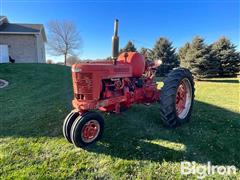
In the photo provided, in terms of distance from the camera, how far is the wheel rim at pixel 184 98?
4.41 meters

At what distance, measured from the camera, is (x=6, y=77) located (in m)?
10.3

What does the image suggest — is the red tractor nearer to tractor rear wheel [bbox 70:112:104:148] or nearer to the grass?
tractor rear wheel [bbox 70:112:104:148]

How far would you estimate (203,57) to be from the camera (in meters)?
16.8

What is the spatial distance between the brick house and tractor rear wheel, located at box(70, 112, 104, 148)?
15.9 meters

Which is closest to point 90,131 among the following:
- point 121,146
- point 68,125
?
point 68,125

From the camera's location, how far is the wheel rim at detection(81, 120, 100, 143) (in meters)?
3.23

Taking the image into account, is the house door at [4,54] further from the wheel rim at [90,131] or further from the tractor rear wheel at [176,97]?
the tractor rear wheel at [176,97]

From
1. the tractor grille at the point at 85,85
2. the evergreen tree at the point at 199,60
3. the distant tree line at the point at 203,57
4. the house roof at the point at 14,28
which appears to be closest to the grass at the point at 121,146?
the tractor grille at the point at 85,85

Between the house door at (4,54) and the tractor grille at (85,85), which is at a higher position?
the house door at (4,54)

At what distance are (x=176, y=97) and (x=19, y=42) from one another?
1720 centimetres

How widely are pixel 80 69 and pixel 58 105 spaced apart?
9.76 feet

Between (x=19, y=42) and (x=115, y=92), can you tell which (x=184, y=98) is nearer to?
(x=115, y=92)

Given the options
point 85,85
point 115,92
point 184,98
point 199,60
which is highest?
point 199,60

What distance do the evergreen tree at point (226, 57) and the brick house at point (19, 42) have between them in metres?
17.1
